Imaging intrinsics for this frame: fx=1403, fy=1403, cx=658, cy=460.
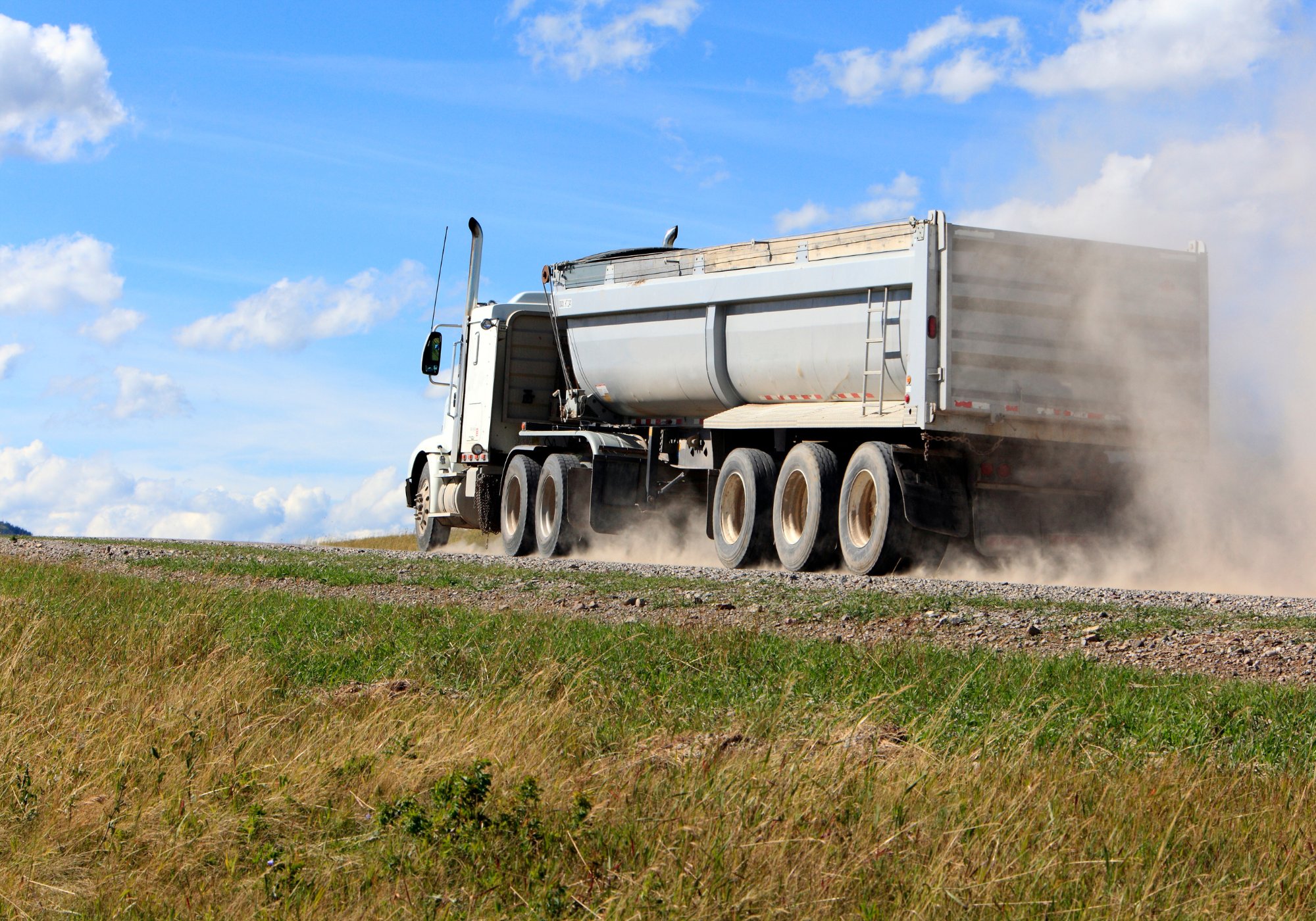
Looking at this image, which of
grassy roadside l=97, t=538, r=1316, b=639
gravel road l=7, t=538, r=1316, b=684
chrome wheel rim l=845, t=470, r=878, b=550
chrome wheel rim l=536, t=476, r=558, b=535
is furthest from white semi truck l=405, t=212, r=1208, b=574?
grassy roadside l=97, t=538, r=1316, b=639

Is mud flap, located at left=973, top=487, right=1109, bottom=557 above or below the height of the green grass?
above

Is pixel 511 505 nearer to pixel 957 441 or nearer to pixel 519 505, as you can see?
pixel 519 505

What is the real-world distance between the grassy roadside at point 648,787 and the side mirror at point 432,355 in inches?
583

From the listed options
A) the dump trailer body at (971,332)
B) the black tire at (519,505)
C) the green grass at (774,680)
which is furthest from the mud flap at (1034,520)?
the black tire at (519,505)

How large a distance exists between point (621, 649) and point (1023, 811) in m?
3.42

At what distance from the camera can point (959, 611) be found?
929 centimetres

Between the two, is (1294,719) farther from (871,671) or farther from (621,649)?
(621,649)

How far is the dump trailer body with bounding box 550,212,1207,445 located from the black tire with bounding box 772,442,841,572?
1.33 feet

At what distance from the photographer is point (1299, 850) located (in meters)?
4.10

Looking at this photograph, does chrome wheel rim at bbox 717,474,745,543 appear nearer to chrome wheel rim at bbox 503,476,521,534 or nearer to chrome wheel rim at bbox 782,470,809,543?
chrome wheel rim at bbox 782,470,809,543

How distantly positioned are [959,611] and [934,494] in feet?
14.6

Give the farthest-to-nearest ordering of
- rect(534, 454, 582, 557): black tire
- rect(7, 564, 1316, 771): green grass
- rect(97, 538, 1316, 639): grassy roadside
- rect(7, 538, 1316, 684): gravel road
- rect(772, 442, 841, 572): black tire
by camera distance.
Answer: rect(534, 454, 582, 557): black tire < rect(772, 442, 841, 572): black tire < rect(97, 538, 1316, 639): grassy roadside < rect(7, 538, 1316, 684): gravel road < rect(7, 564, 1316, 771): green grass

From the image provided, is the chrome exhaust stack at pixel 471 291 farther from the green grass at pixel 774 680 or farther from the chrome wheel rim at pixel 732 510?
the green grass at pixel 774 680

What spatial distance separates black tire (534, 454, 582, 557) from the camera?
18.6m
